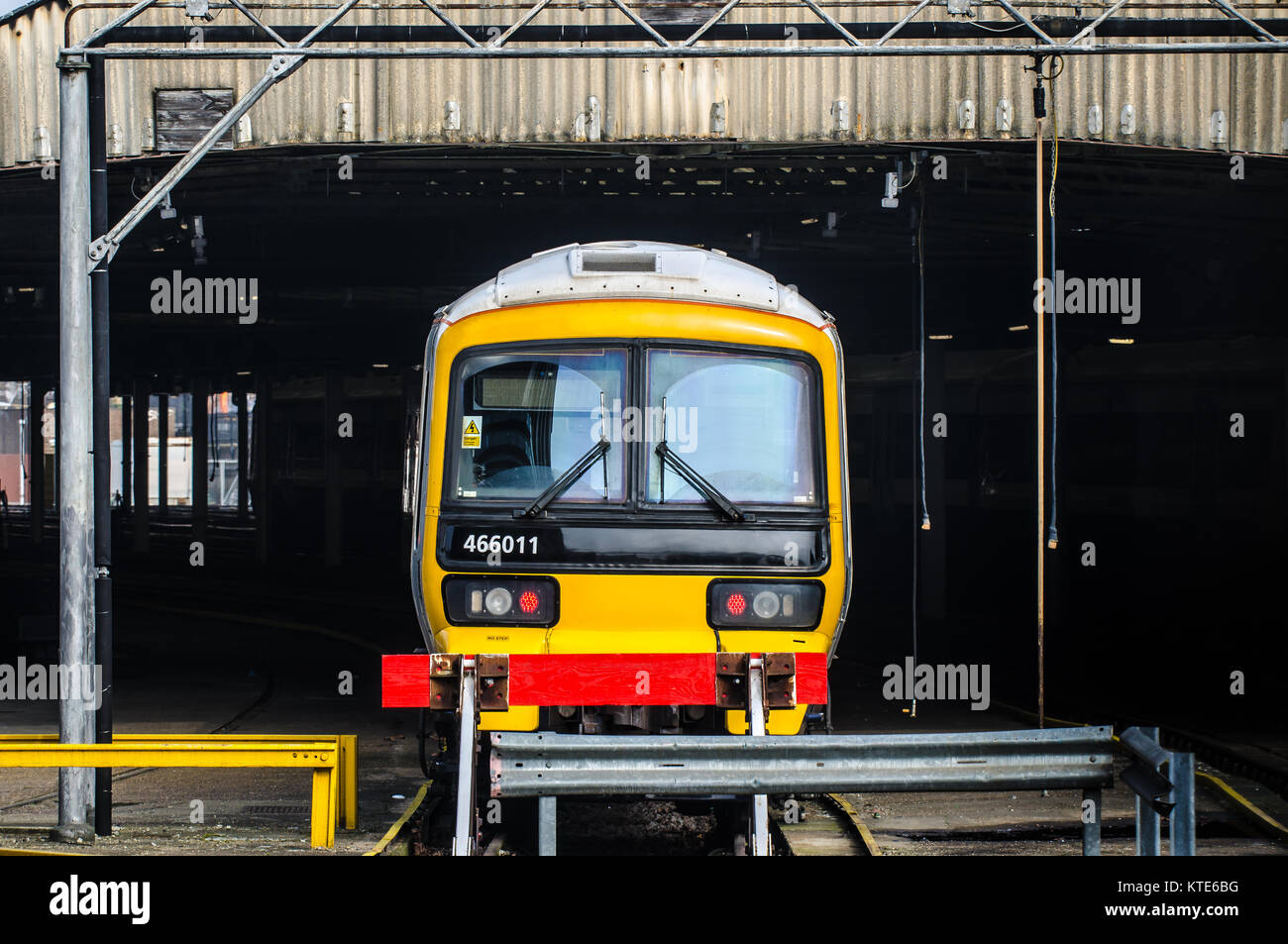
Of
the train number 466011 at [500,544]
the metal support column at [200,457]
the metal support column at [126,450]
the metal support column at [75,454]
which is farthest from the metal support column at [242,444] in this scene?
the train number 466011 at [500,544]

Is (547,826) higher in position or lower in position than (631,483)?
lower

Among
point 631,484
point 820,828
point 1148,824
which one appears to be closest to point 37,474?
point 820,828

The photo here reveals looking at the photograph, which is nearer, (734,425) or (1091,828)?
(1091,828)

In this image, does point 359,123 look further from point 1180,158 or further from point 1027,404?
point 1027,404

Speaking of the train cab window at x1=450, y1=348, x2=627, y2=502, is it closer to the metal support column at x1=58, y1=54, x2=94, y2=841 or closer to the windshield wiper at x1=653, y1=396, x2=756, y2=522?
the windshield wiper at x1=653, y1=396, x2=756, y2=522

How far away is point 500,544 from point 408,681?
42.0 inches

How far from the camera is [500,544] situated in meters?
8.08

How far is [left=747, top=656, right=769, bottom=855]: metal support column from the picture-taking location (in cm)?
654

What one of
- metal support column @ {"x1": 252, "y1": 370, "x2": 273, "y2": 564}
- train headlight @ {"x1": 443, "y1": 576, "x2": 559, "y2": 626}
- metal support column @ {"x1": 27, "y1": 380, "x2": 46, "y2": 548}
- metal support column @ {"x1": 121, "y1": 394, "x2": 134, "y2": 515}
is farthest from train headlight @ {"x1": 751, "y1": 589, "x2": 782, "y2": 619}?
metal support column @ {"x1": 121, "y1": 394, "x2": 134, "y2": 515}

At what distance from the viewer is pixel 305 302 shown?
21891mm

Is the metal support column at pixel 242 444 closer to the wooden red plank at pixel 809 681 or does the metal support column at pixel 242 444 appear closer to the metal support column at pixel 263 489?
the metal support column at pixel 263 489

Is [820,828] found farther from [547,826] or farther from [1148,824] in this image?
[1148,824]

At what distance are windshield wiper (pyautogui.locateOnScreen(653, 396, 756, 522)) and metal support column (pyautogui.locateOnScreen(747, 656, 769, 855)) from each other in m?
0.94

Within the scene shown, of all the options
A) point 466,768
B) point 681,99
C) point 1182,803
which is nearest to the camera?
point 1182,803
